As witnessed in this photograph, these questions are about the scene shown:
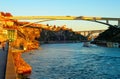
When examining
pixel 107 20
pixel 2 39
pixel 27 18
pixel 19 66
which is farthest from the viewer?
pixel 107 20

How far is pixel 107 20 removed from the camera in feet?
419

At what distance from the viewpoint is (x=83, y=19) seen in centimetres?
12262

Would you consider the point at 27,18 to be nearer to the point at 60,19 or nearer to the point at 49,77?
the point at 60,19

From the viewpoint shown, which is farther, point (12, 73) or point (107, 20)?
point (107, 20)

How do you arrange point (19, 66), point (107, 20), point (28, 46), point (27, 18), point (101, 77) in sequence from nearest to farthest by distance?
point (19, 66), point (101, 77), point (28, 46), point (27, 18), point (107, 20)

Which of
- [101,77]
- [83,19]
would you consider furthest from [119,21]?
[101,77]

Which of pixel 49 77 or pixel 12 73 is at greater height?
pixel 12 73

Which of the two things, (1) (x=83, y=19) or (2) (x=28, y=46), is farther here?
(1) (x=83, y=19)

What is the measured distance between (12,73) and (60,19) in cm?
10337

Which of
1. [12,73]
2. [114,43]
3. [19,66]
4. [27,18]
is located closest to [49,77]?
[19,66]

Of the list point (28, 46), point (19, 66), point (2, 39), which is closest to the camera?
point (19, 66)

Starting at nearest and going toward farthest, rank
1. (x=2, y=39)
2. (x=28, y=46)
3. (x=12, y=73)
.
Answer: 1. (x=12, y=73)
2. (x=2, y=39)
3. (x=28, y=46)

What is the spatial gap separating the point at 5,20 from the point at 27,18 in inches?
428

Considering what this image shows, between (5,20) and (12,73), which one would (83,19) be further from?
(12,73)
